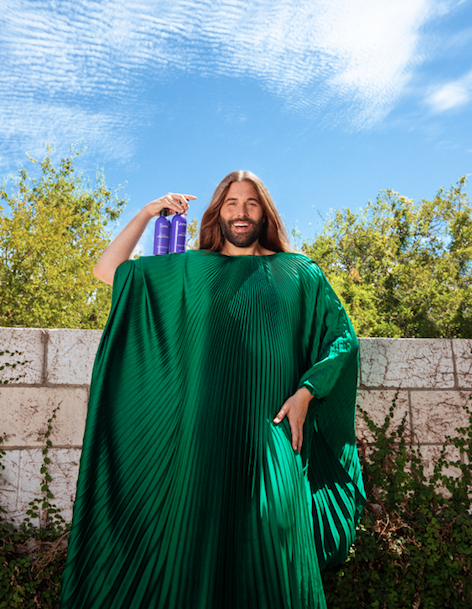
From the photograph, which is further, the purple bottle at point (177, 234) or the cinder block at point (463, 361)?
the cinder block at point (463, 361)

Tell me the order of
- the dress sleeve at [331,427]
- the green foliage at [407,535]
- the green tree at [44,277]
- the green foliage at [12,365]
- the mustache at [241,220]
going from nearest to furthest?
the dress sleeve at [331,427] < the mustache at [241,220] < the green foliage at [407,535] < the green foliage at [12,365] < the green tree at [44,277]

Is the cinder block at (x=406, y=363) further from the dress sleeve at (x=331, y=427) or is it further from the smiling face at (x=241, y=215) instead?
the smiling face at (x=241, y=215)

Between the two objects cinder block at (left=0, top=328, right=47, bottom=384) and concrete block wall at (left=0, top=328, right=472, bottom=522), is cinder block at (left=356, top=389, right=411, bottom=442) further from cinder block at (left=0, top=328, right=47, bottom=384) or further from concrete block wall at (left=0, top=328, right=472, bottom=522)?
cinder block at (left=0, top=328, right=47, bottom=384)

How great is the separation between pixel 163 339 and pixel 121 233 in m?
0.66

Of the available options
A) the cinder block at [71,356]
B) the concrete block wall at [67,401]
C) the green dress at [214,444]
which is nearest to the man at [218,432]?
the green dress at [214,444]

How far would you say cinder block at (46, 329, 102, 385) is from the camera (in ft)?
10.2


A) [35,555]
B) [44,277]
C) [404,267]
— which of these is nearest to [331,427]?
[35,555]

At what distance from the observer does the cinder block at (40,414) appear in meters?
3.04

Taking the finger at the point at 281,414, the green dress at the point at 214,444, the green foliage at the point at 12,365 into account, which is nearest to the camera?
the green dress at the point at 214,444

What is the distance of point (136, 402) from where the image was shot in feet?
7.10

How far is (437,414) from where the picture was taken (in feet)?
11.4

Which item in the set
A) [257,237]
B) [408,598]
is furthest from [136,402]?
[408,598]

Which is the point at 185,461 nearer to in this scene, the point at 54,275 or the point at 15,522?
the point at 15,522

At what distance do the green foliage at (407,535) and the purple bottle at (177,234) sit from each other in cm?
182
